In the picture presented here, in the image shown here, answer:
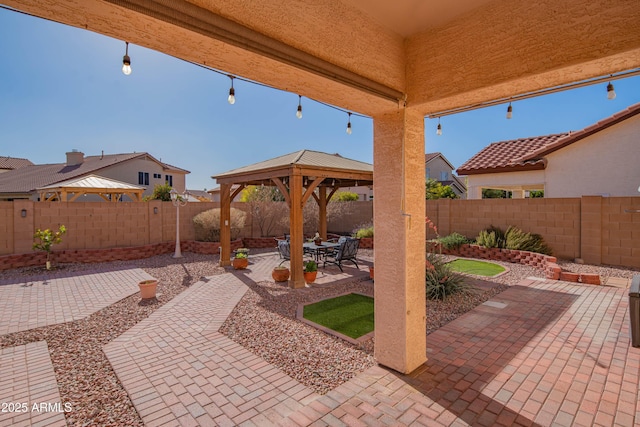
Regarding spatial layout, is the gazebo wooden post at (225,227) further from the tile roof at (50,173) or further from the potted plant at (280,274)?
the tile roof at (50,173)

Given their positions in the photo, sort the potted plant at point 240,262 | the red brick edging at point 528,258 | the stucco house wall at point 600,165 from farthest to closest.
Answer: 1. the potted plant at point 240,262
2. the stucco house wall at point 600,165
3. the red brick edging at point 528,258

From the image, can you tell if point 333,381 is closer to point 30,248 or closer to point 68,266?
point 68,266

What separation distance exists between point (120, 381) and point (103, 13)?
3703 mm

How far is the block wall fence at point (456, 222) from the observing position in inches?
328

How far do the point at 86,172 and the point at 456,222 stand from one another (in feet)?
83.9

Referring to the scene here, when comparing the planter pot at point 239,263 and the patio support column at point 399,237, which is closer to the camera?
the patio support column at point 399,237

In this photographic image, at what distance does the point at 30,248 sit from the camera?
10070mm

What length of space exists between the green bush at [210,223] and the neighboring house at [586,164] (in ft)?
34.4

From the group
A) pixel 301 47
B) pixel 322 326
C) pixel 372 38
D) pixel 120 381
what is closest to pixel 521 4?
pixel 372 38

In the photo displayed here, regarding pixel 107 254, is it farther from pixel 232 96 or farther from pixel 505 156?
pixel 505 156

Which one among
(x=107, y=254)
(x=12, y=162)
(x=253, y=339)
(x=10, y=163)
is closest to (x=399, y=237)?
(x=253, y=339)

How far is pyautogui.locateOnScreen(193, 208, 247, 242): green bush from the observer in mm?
12906

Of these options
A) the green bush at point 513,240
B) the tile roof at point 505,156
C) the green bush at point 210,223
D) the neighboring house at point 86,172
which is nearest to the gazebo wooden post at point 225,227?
the green bush at point 210,223

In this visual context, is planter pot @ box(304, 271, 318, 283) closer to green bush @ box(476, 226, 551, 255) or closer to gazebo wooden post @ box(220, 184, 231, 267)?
gazebo wooden post @ box(220, 184, 231, 267)
